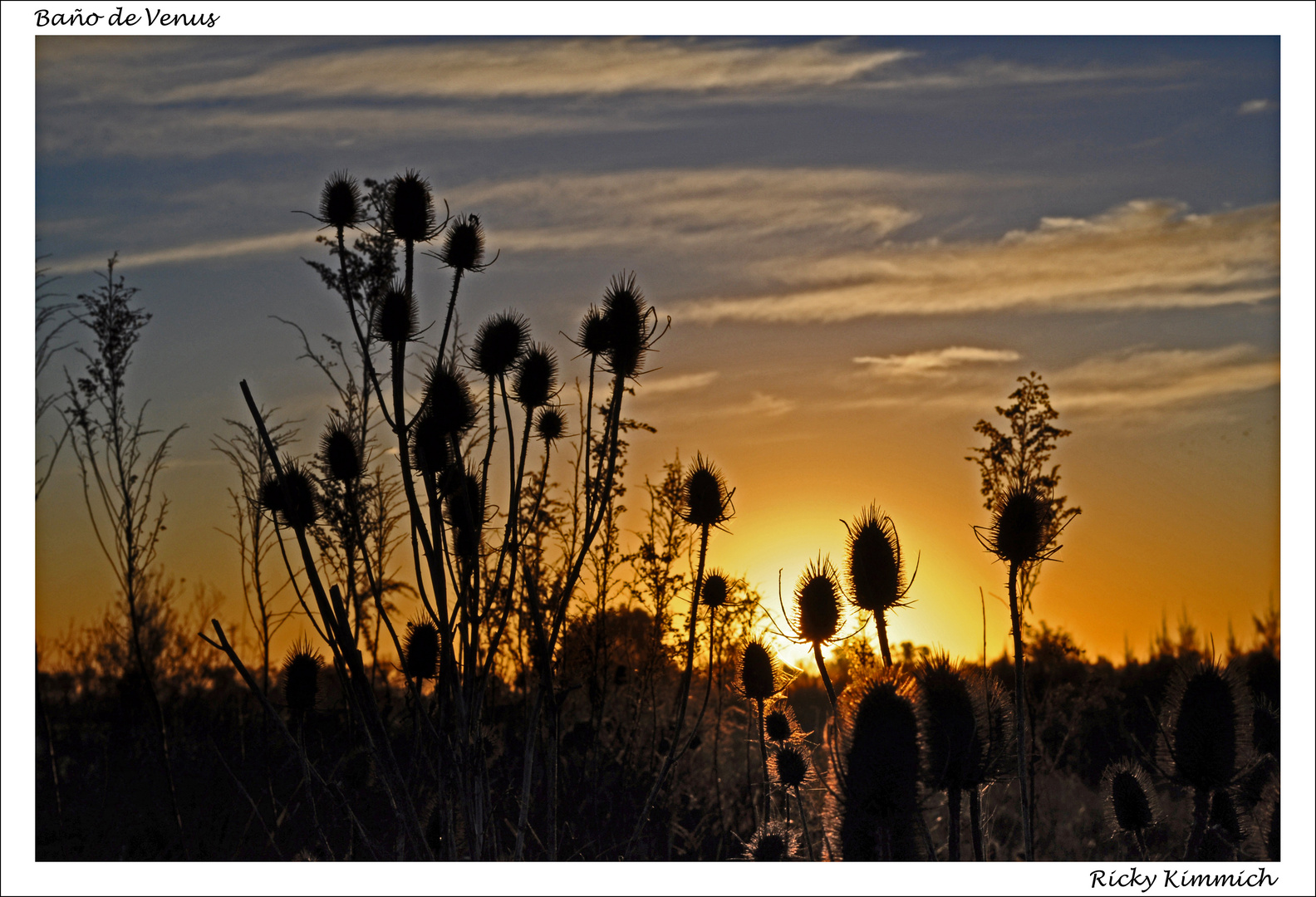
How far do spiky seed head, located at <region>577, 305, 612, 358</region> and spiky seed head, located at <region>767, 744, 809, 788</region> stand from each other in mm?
2162

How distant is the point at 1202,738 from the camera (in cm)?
368

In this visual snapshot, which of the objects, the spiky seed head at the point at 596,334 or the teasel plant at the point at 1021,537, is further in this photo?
the spiky seed head at the point at 596,334

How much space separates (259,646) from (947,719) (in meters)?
4.33

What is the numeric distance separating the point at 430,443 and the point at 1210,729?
10.2ft

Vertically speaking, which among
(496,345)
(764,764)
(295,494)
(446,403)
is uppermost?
(496,345)

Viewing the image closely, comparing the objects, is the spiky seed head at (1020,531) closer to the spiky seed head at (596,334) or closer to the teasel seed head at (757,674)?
the teasel seed head at (757,674)

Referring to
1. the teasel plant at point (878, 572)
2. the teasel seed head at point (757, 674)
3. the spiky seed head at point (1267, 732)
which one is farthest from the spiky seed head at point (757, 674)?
the spiky seed head at point (1267, 732)

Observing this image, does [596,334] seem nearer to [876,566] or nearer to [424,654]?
[876,566]

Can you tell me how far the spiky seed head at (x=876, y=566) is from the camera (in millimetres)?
3564

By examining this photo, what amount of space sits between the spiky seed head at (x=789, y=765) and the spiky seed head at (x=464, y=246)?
267 cm

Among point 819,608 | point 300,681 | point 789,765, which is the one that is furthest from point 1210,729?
point 300,681

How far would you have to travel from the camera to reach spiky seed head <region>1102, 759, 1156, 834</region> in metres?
4.06

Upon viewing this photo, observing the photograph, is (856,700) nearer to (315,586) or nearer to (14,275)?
(315,586)

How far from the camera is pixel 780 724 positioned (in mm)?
4953
